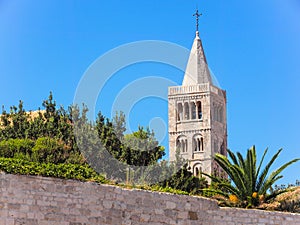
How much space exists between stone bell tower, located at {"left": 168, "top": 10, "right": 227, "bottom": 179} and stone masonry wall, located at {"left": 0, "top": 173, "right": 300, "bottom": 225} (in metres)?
54.2

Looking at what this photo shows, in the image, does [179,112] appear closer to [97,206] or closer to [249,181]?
[249,181]

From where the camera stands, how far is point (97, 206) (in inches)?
728

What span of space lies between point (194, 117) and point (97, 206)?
59.3 m

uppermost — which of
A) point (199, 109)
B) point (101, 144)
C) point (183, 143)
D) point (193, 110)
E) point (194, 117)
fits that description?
point (199, 109)

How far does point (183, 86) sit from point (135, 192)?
58333 mm

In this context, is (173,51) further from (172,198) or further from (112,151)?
(172,198)

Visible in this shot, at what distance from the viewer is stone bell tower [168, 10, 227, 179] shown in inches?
2975

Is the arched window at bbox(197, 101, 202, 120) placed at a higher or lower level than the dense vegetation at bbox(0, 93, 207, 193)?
higher

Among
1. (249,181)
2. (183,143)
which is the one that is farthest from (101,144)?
(183,143)

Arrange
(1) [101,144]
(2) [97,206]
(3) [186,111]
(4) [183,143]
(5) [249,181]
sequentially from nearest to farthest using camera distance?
(2) [97,206]
(5) [249,181]
(1) [101,144]
(4) [183,143]
(3) [186,111]

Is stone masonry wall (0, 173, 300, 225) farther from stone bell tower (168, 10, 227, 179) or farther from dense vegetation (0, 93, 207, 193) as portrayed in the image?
stone bell tower (168, 10, 227, 179)

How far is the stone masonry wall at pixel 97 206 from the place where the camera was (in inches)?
680

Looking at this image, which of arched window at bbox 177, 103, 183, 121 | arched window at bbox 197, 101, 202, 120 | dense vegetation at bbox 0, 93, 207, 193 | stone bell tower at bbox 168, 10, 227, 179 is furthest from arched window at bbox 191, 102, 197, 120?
dense vegetation at bbox 0, 93, 207, 193

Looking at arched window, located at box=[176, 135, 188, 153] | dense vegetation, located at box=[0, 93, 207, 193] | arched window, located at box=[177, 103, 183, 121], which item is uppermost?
arched window, located at box=[177, 103, 183, 121]
